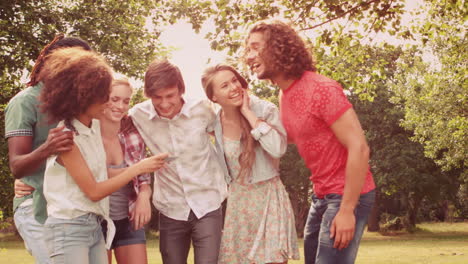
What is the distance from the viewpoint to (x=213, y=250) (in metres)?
4.71

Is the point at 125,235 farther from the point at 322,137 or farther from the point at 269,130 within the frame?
the point at 322,137

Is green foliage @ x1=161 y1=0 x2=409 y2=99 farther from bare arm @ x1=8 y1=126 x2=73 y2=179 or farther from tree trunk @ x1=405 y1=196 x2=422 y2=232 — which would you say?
tree trunk @ x1=405 y1=196 x2=422 y2=232

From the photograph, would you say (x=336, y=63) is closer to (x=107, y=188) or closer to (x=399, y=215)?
(x=107, y=188)

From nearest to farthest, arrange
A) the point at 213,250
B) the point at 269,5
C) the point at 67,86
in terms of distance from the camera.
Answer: the point at 67,86 → the point at 213,250 → the point at 269,5

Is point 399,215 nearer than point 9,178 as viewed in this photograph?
No

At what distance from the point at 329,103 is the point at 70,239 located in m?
1.90

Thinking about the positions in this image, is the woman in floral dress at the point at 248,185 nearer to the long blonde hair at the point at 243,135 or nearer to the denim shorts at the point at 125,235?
the long blonde hair at the point at 243,135

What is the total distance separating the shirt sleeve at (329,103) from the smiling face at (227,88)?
3.30 ft

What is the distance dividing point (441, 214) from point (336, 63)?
54792 mm

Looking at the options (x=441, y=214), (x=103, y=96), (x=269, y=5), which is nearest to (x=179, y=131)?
(x=103, y=96)

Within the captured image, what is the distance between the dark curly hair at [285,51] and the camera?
13.6 feet

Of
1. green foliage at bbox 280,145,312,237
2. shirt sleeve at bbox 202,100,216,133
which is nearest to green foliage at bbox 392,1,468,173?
green foliage at bbox 280,145,312,237

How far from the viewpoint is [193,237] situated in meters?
4.81

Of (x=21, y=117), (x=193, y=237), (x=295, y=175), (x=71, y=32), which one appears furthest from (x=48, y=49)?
(x=295, y=175)
